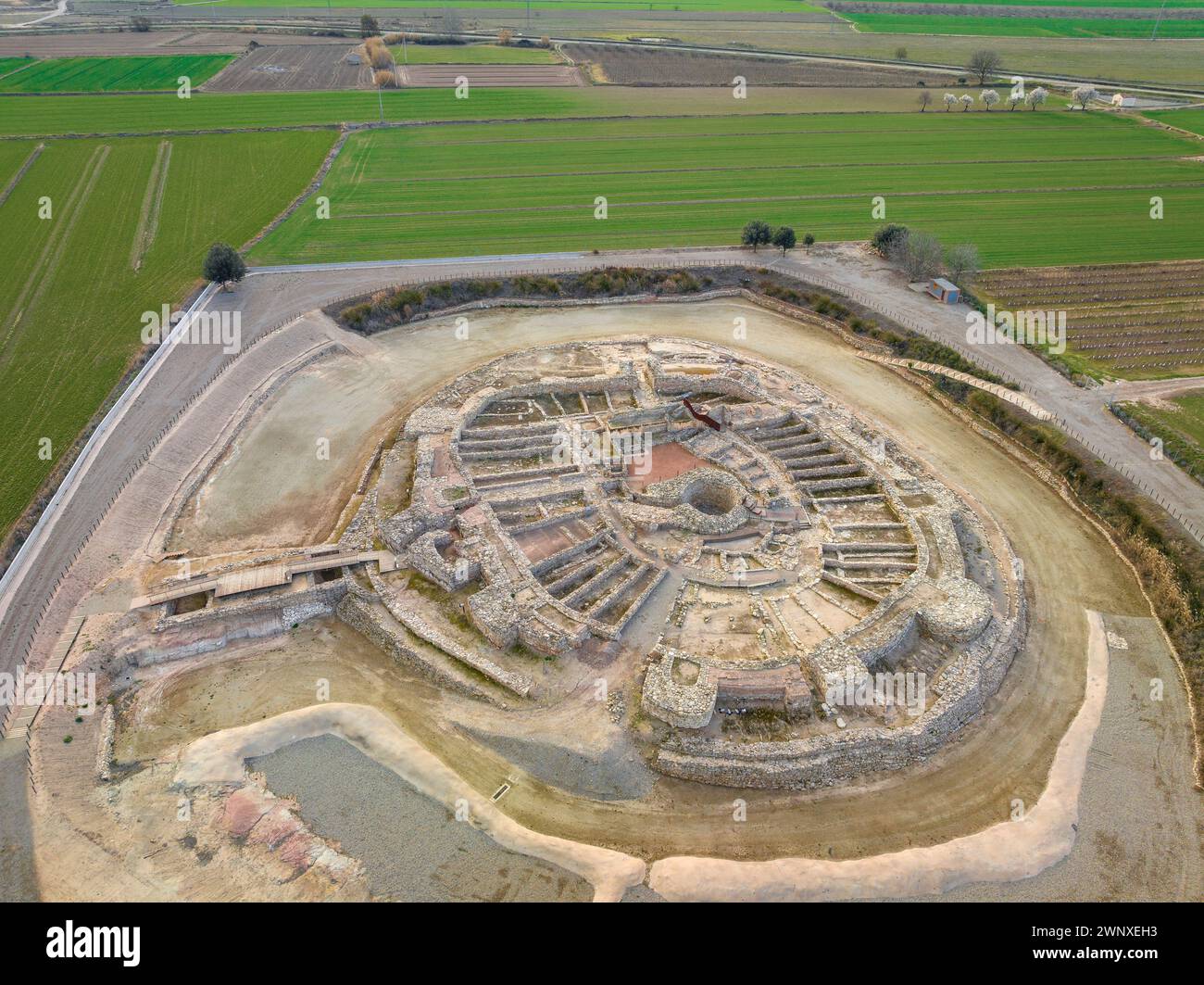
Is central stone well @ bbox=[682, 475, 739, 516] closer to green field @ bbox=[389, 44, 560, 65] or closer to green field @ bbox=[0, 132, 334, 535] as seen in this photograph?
green field @ bbox=[0, 132, 334, 535]

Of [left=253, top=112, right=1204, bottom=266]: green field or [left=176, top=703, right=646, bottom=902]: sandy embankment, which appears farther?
[left=253, top=112, right=1204, bottom=266]: green field

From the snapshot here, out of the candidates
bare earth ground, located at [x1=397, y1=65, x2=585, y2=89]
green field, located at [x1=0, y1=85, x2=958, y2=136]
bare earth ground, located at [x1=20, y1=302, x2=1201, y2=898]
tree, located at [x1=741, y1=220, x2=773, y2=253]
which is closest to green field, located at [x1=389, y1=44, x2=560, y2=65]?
bare earth ground, located at [x1=397, y1=65, x2=585, y2=89]

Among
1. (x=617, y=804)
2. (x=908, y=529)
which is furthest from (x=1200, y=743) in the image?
(x=617, y=804)

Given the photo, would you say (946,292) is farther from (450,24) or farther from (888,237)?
(450,24)

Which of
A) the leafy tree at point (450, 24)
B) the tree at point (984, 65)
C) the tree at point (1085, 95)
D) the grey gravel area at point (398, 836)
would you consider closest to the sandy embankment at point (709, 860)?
the grey gravel area at point (398, 836)

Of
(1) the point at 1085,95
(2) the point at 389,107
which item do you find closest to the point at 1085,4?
(1) the point at 1085,95

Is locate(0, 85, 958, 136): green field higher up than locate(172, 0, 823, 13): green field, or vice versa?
locate(172, 0, 823, 13): green field
